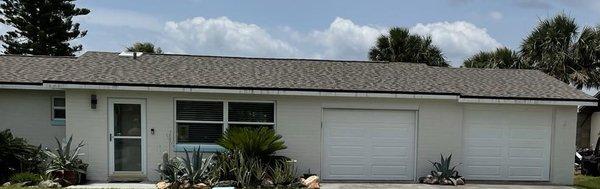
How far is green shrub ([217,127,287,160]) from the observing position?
441 inches

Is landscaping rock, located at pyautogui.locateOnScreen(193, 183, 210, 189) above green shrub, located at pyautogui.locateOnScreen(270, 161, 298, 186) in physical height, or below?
below

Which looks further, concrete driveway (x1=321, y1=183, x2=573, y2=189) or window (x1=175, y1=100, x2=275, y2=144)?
window (x1=175, y1=100, x2=275, y2=144)

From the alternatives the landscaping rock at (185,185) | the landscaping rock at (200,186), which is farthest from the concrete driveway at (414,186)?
the landscaping rock at (185,185)

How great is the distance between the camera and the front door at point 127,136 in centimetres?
1173

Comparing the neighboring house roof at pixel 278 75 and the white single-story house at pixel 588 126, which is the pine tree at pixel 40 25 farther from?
the white single-story house at pixel 588 126

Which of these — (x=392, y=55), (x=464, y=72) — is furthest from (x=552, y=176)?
(x=392, y=55)

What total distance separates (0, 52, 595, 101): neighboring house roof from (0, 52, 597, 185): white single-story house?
0.17 ft

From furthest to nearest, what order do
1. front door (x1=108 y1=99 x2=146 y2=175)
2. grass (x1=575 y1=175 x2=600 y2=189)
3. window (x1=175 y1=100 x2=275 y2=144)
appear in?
1. grass (x1=575 y1=175 x2=600 y2=189)
2. window (x1=175 y1=100 x2=275 y2=144)
3. front door (x1=108 y1=99 x2=146 y2=175)

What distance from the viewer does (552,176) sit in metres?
13.0

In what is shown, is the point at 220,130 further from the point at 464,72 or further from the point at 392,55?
the point at 392,55

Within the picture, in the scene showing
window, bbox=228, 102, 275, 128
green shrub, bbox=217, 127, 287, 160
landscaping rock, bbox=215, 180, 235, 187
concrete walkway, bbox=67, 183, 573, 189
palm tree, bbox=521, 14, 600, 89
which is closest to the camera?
concrete walkway, bbox=67, 183, 573, 189

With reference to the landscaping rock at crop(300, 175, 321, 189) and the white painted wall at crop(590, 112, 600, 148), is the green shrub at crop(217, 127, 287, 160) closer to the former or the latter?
the landscaping rock at crop(300, 175, 321, 189)

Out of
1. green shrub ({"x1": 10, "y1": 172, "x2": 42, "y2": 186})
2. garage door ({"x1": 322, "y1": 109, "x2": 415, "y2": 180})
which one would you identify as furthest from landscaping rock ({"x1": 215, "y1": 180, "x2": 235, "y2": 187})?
green shrub ({"x1": 10, "y1": 172, "x2": 42, "y2": 186})

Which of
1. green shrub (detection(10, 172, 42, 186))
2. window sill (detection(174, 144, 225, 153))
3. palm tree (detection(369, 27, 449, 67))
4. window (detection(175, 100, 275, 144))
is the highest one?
palm tree (detection(369, 27, 449, 67))
